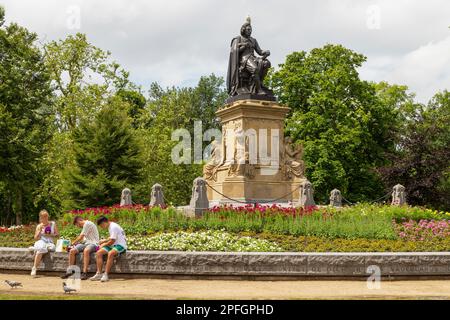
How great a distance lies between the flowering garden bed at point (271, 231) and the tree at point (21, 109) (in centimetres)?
1254

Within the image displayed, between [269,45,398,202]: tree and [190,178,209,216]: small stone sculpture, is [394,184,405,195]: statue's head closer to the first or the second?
[190,178,209,216]: small stone sculpture

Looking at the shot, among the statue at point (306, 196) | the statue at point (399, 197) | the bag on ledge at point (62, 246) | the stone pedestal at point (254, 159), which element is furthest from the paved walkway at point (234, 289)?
the statue at point (399, 197)

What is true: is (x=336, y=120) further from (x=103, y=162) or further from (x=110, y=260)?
(x=110, y=260)

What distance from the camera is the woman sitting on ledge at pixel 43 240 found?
39.8ft

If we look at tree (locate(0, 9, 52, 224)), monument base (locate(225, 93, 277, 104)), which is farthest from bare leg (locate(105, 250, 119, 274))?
tree (locate(0, 9, 52, 224))

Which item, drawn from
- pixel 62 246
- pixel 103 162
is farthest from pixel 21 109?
pixel 62 246

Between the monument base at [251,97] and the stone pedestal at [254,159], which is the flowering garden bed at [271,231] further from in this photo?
the monument base at [251,97]

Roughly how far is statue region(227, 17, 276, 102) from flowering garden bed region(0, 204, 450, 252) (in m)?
6.16

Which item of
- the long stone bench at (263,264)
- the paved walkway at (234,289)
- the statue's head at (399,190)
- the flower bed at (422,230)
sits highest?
the statue's head at (399,190)

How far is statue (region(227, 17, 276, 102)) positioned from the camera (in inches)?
890

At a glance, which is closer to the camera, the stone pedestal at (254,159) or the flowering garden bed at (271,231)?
the flowering garden bed at (271,231)

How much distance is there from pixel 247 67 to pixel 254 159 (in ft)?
12.5
